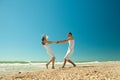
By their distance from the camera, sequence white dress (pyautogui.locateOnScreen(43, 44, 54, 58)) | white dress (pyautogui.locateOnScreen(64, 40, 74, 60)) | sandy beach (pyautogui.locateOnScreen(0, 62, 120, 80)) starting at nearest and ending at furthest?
sandy beach (pyautogui.locateOnScreen(0, 62, 120, 80))
white dress (pyautogui.locateOnScreen(64, 40, 74, 60))
white dress (pyautogui.locateOnScreen(43, 44, 54, 58))

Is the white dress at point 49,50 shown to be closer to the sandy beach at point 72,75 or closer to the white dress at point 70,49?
the white dress at point 70,49

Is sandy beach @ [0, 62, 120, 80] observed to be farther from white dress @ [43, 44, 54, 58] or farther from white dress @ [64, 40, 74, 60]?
white dress @ [43, 44, 54, 58]

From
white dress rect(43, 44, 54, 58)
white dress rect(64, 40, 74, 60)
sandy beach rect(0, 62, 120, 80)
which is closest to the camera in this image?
sandy beach rect(0, 62, 120, 80)

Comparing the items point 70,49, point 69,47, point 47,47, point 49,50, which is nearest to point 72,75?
point 70,49

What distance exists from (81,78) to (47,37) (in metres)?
7.91

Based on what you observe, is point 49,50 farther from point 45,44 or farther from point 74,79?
point 74,79

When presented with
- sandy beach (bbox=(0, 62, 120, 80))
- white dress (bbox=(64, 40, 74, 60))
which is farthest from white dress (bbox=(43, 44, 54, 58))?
sandy beach (bbox=(0, 62, 120, 80))

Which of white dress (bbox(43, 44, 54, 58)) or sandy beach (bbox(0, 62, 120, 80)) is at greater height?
white dress (bbox(43, 44, 54, 58))

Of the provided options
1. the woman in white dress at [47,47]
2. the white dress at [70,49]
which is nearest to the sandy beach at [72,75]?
the white dress at [70,49]

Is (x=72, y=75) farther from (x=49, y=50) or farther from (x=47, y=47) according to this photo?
(x=47, y=47)

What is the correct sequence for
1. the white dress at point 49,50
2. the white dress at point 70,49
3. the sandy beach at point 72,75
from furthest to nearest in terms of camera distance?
the white dress at point 49,50 < the white dress at point 70,49 < the sandy beach at point 72,75

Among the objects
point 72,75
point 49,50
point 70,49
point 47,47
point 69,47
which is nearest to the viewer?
point 72,75

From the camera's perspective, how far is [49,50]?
1831 cm

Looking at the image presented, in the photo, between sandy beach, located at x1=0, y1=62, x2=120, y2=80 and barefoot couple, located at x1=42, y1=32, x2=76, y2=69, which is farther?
barefoot couple, located at x1=42, y1=32, x2=76, y2=69
